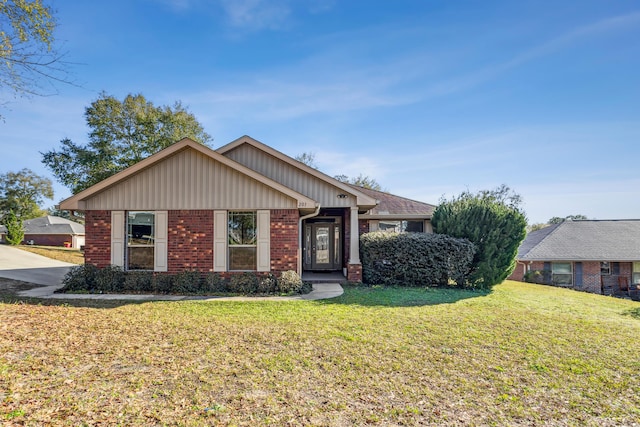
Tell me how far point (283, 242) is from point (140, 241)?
4500mm

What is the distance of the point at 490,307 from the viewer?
8969mm

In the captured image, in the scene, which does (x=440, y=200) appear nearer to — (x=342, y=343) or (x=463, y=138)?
(x=463, y=138)

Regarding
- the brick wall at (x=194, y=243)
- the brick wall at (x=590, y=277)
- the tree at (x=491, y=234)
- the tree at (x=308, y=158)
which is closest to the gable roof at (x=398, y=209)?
the tree at (x=491, y=234)

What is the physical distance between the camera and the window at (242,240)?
1069 centimetres

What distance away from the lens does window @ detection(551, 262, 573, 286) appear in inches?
825

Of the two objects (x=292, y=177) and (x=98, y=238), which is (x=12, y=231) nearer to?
(x=98, y=238)

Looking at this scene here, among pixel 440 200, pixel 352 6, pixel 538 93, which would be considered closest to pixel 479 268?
pixel 440 200

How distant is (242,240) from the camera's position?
424 inches

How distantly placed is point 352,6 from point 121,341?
33.2 ft

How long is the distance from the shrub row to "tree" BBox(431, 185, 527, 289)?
637 centimetres

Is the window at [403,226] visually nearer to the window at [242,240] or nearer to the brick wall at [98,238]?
the window at [242,240]

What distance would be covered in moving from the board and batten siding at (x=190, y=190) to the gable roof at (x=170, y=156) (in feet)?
0.44

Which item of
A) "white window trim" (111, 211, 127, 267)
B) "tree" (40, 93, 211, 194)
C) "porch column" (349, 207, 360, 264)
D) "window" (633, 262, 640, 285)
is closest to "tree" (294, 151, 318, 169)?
"tree" (40, 93, 211, 194)

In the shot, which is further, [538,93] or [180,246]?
[538,93]
